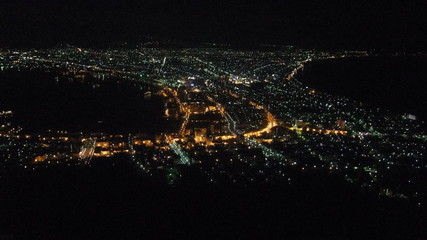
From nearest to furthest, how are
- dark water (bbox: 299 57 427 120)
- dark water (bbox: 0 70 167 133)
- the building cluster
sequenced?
the building cluster → dark water (bbox: 0 70 167 133) → dark water (bbox: 299 57 427 120)

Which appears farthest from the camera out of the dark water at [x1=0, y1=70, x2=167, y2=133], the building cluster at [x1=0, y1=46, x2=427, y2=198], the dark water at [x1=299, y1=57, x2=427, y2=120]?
the dark water at [x1=299, y1=57, x2=427, y2=120]

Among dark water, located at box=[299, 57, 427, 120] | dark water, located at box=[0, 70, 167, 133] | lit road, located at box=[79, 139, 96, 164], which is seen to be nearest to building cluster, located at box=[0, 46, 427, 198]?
lit road, located at box=[79, 139, 96, 164]

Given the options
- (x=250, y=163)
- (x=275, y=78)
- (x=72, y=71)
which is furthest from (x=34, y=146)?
(x=275, y=78)

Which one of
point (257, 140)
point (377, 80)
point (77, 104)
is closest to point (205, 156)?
point (257, 140)

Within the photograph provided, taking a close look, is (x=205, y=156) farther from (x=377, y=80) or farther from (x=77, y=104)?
(x=377, y=80)

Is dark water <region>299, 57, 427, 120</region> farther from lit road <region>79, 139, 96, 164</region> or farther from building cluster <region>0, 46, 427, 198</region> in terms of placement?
lit road <region>79, 139, 96, 164</region>

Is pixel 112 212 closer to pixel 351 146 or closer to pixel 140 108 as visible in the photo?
pixel 351 146

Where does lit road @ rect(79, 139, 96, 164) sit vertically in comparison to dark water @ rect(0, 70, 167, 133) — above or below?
above
